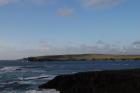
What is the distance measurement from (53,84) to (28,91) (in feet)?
12.8

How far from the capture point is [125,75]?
130 ft

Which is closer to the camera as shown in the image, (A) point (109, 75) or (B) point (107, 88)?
(B) point (107, 88)

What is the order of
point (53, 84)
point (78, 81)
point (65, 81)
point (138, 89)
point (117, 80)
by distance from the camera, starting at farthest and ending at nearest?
point (53, 84)
point (65, 81)
point (78, 81)
point (117, 80)
point (138, 89)

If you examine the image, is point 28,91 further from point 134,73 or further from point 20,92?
point 134,73

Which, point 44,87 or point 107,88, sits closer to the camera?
point 107,88

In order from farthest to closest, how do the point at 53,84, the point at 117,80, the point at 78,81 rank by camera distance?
the point at 53,84, the point at 78,81, the point at 117,80

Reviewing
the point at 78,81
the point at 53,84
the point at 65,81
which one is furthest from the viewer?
the point at 53,84

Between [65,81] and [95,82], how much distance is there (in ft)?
28.1

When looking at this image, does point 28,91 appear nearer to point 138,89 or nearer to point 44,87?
point 44,87

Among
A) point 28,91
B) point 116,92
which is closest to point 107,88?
point 116,92

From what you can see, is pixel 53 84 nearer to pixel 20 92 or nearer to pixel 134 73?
pixel 20 92

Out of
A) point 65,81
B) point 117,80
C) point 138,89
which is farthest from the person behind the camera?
point 65,81

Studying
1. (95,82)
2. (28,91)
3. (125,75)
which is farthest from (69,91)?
(28,91)

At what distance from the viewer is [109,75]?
134 feet
